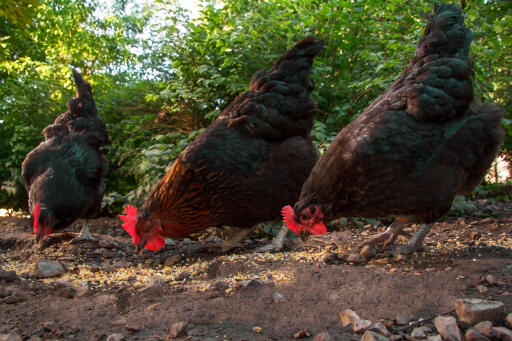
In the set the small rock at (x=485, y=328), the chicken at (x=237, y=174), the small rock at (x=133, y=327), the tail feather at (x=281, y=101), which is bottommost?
the small rock at (x=133, y=327)

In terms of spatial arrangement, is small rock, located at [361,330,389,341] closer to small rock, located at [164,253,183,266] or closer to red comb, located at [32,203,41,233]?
small rock, located at [164,253,183,266]

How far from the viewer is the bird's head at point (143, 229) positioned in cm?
271

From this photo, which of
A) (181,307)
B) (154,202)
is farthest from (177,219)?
(181,307)

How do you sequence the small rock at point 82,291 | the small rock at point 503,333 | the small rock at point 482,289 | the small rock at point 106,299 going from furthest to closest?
1. the small rock at point 82,291
2. the small rock at point 106,299
3. the small rock at point 482,289
4. the small rock at point 503,333

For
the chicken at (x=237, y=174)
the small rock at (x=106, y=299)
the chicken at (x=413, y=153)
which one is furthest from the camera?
the chicken at (x=237, y=174)

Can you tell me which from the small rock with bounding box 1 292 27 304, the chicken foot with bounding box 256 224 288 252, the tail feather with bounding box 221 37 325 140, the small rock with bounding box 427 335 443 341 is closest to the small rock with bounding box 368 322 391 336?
the small rock with bounding box 427 335 443 341

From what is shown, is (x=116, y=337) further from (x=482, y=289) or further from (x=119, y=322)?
(x=482, y=289)

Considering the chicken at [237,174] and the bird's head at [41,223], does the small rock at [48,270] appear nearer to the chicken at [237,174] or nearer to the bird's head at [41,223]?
the chicken at [237,174]

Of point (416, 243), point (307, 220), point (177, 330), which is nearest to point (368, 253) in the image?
point (416, 243)

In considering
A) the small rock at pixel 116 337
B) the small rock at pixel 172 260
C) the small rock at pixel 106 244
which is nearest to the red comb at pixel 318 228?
the small rock at pixel 172 260

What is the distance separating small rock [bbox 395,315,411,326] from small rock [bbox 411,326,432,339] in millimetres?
57

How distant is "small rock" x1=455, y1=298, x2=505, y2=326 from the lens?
1.44 meters

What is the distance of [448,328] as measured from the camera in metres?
1.41

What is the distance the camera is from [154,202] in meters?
2.89
